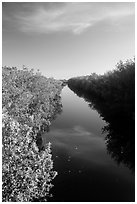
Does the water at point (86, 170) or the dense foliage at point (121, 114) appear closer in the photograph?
the water at point (86, 170)

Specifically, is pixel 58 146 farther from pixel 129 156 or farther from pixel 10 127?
pixel 10 127

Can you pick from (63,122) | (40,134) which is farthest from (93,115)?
(40,134)

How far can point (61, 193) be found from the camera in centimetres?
2462

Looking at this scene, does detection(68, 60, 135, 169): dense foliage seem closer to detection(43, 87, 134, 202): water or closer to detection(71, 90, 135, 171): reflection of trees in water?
detection(71, 90, 135, 171): reflection of trees in water

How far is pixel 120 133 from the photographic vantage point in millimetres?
41406

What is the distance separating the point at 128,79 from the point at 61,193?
1044 inches

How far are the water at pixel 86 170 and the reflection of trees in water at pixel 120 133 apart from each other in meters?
0.87

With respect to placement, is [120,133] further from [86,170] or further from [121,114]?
[86,170]

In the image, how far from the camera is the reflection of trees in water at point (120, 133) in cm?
3266

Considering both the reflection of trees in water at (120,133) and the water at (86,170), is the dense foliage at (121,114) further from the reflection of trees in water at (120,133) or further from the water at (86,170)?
the water at (86,170)

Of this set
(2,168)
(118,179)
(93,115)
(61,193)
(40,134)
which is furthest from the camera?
(93,115)

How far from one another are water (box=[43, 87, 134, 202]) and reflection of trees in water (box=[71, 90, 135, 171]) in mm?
871

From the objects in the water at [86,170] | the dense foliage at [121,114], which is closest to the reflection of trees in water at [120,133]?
the dense foliage at [121,114]

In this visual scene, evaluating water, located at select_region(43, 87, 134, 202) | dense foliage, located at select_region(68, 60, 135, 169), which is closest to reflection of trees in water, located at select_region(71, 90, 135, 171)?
dense foliage, located at select_region(68, 60, 135, 169)
